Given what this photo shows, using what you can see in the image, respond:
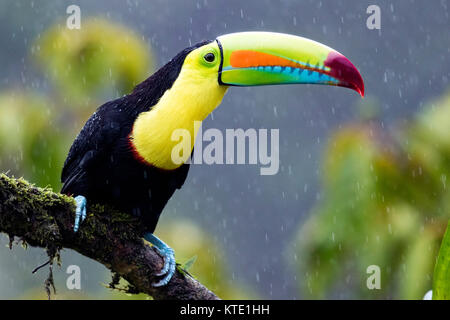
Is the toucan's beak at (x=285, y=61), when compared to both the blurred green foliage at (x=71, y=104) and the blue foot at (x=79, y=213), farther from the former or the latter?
the blurred green foliage at (x=71, y=104)

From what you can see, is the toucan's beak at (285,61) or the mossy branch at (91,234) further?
the toucan's beak at (285,61)

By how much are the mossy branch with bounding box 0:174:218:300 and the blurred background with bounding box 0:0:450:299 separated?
67 centimetres

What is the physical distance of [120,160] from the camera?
3.85 m

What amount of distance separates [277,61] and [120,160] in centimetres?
101

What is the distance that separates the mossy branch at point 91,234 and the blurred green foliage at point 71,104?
4.81 ft

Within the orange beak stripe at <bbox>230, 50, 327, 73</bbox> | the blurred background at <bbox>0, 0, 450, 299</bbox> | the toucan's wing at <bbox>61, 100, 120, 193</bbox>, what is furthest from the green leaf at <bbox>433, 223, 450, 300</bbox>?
the blurred background at <bbox>0, 0, 450, 299</bbox>

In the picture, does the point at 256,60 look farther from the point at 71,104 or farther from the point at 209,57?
the point at 71,104

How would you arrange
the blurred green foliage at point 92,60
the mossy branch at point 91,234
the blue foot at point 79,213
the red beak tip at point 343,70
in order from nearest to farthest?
the mossy branch at point 91,234
the blue foot at point 79,213
the red beak tip at point 343,70
the blurred green foliage at point 92,60

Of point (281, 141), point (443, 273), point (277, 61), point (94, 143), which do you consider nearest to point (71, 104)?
point (94, 143)

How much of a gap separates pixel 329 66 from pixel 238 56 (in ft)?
1.66

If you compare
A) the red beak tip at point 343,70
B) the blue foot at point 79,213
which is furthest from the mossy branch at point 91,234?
the red beak tip at point 343,70

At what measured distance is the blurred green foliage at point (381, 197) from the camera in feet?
16.8

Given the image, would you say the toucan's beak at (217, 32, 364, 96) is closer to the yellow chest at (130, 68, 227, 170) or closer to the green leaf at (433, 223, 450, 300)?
the yellow chest at (130, 68, 227, 170)
